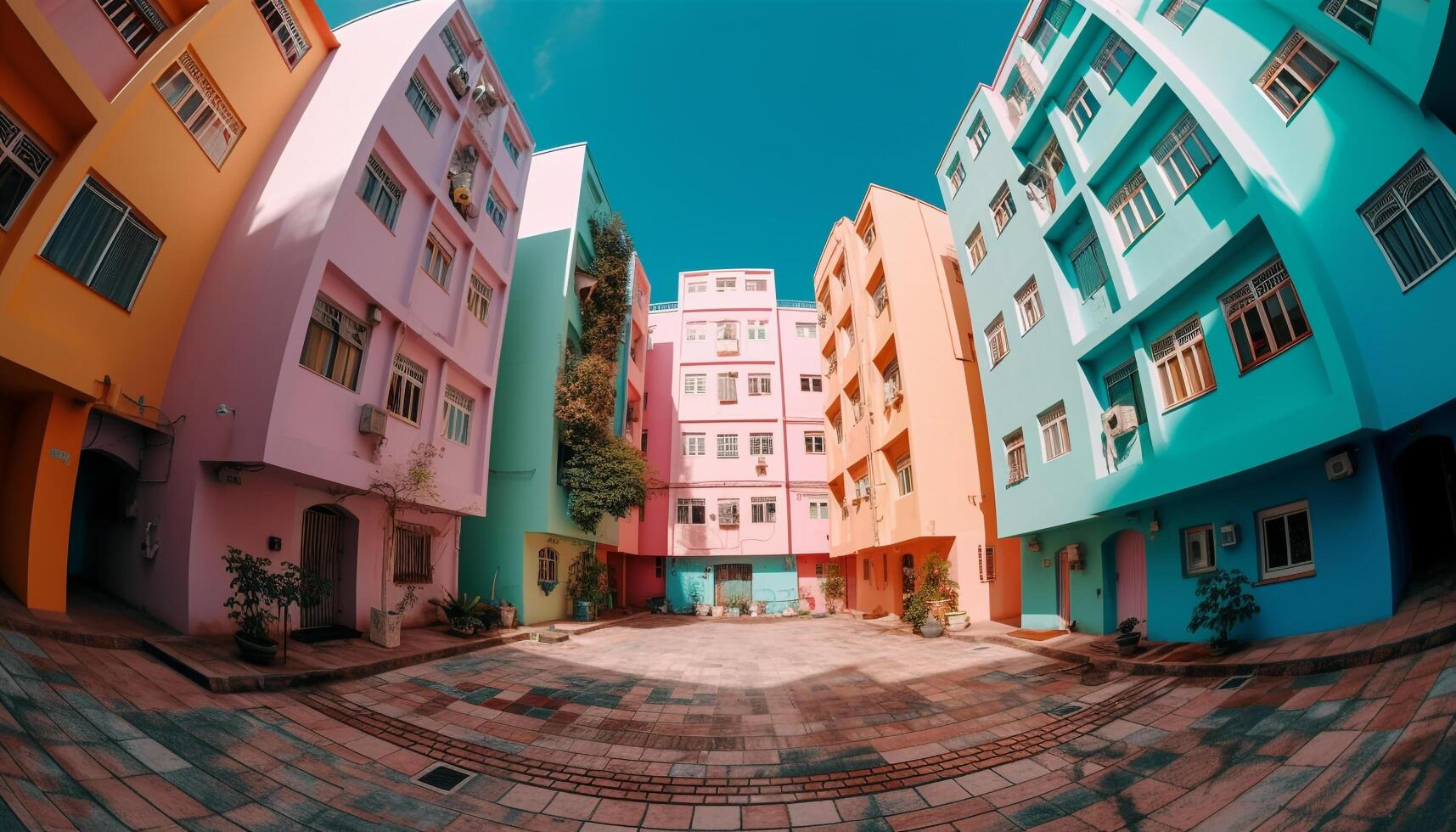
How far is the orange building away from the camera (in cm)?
639

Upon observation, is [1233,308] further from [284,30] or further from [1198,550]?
[284,30]

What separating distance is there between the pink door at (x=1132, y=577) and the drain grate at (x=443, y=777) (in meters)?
11.3

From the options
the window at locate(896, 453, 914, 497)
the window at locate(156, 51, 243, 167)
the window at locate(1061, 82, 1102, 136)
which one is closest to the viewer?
the window at locate(156, 51, 243, 167)

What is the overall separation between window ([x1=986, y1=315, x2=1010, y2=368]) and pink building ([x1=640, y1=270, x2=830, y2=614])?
12.8m

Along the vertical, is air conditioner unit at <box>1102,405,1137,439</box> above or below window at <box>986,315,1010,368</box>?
below

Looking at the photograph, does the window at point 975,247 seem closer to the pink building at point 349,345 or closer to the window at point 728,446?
the pink building at point 349,345

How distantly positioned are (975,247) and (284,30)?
1652 centimetres

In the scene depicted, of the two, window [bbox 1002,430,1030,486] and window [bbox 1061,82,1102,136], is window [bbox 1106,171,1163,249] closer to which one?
window [bbox 1061,82,1102,136]

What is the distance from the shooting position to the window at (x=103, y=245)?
275 inches

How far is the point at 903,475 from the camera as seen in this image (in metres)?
17.9

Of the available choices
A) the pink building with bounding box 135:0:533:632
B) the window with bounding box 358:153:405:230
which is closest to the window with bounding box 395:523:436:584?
the pink building with bounding box 135:0:533:632

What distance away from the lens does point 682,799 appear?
5012mm

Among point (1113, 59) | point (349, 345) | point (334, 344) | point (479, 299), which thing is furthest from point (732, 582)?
point (1113, 59)

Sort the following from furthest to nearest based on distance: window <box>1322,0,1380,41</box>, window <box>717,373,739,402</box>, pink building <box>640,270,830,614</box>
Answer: window <box>717,373,739,402</box> < pink building <box>640,270,830,614</box> < window <box>1322,0,1380,41</box>
